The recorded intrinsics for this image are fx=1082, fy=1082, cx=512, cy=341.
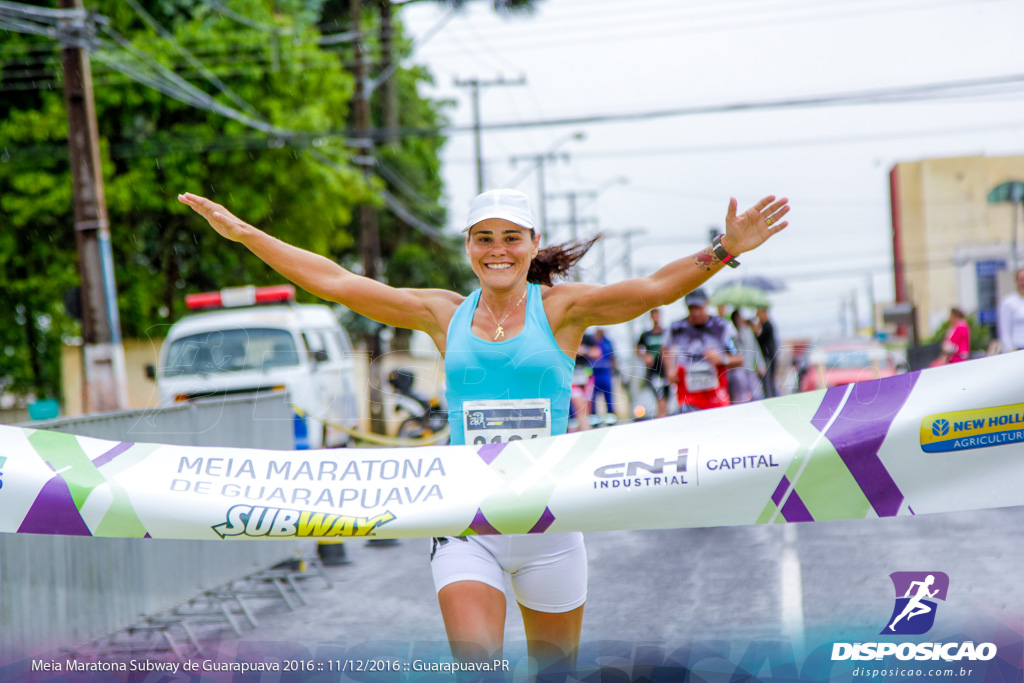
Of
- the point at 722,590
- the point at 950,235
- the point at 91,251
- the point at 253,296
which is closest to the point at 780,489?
the point at 722,590

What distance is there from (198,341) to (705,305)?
22.6 ft

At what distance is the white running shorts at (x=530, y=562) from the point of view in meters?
3.48

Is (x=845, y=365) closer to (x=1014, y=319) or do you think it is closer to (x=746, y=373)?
(x=746, y=373)

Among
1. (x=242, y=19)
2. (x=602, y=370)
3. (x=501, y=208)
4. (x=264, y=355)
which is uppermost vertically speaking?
(x=242, y=19)

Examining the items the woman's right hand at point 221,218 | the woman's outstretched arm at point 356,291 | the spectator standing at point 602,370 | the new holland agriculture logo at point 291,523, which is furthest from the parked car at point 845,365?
the spectator standing at point 602,370

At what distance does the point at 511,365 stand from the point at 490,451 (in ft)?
1.06

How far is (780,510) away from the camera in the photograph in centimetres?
353

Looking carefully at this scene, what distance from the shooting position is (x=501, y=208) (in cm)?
356

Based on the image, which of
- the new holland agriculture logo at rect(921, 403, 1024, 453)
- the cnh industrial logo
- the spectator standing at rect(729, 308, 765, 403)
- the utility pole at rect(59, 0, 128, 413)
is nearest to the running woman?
the new holland agriculture logo at rect(921, 403, 1024, 453)

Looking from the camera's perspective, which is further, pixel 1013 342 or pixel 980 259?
pixel 980 259

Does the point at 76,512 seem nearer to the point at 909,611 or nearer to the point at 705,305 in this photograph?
the point at 909,611

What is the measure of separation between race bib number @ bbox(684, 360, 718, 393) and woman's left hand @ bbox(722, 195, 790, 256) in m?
5.64

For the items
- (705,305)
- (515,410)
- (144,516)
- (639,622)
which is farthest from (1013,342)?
(144,516)

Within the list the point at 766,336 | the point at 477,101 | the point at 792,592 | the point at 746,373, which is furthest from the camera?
the point at 477,101
